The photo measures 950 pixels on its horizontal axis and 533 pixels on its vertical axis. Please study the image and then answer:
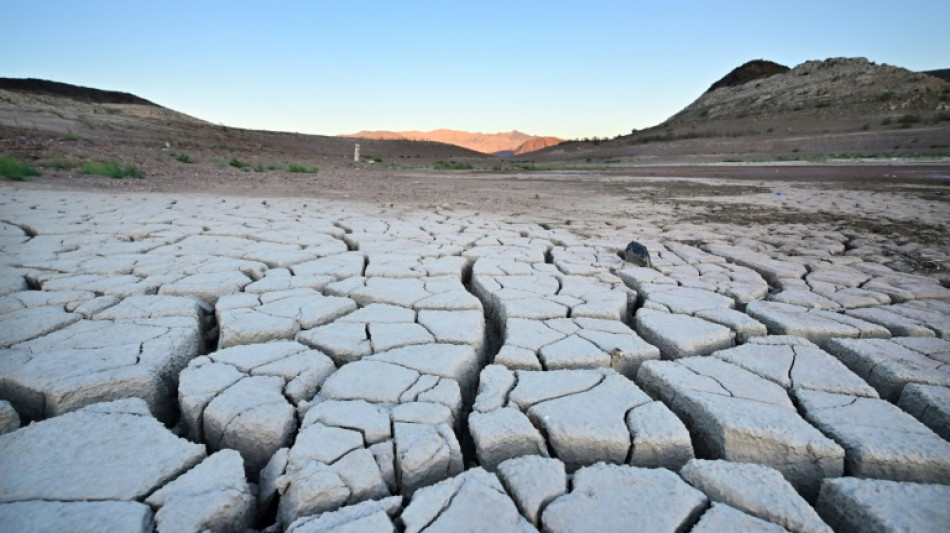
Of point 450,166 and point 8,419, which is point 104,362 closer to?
point 8,419

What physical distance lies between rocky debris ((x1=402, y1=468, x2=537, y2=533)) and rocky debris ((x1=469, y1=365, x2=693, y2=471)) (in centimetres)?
17

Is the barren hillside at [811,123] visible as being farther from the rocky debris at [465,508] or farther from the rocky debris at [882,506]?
the rocky debris at [465,508]

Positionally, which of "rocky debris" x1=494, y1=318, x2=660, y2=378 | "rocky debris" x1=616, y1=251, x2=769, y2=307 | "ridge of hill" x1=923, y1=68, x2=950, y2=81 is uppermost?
"ridge of hill" x1=923, y1=68, x2=950, y2=81

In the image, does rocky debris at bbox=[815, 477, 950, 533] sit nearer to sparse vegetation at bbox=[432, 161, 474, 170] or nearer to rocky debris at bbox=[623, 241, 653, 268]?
rocky debris at bbox=[623, 241, 653, 268]

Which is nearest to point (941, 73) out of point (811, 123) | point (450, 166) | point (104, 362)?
point (811, 123)

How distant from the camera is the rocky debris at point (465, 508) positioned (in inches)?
37.2

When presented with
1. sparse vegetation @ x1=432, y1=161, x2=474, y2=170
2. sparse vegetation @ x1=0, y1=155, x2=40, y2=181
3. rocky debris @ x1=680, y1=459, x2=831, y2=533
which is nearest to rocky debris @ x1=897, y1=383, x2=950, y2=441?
rocky debris @ x1=680, y1=459, x2=831, y2=533

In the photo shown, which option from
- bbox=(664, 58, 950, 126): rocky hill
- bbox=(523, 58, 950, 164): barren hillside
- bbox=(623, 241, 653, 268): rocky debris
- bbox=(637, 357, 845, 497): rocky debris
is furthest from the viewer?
bbox=(664, 58, 950, 126): rocky hill

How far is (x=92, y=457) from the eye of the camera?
3.60ft

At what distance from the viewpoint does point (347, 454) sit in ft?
3.80

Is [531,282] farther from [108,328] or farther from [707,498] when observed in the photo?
[108,328]

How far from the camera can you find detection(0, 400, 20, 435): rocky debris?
3.98ft

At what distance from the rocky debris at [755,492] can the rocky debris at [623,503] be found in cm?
5

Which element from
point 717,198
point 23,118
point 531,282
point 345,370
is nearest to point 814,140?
point 717,198
